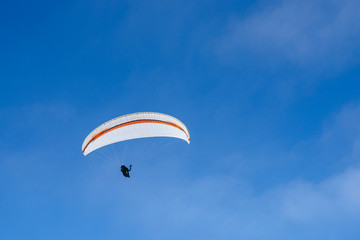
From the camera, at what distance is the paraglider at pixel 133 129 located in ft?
98.9

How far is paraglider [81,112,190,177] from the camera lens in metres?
30.1

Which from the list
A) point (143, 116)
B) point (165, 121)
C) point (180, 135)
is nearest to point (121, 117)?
point (143, 116)

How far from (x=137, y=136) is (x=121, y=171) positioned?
4308 mm

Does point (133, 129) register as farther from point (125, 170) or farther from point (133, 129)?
point (125, 170)

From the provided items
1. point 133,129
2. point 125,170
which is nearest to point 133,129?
point 133,129

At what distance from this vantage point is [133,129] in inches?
1212

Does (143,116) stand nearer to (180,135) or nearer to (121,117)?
(121,117)

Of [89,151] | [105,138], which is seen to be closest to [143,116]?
[105,138]

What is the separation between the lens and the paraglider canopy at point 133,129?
30141 millimetres

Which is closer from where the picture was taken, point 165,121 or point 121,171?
point 165,121

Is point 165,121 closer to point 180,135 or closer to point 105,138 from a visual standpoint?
point 180,135

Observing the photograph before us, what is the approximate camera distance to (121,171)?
33.3 meters

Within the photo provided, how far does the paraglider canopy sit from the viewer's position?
30.1m

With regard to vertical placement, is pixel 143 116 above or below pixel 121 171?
above
